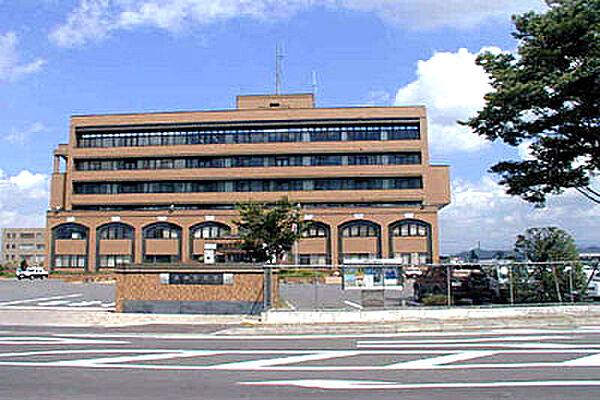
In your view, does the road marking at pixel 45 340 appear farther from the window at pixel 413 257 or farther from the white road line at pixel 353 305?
the window at pixel 413 257

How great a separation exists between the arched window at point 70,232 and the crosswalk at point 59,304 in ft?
116

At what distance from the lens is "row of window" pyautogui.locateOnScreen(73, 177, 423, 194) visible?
65.4 meters

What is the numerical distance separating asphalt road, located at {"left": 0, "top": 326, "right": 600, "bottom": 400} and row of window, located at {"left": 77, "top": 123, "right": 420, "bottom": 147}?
167ft

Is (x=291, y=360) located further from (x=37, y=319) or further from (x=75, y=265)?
(x=75, y=265)

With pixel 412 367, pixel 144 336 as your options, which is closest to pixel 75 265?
pixel 144 336

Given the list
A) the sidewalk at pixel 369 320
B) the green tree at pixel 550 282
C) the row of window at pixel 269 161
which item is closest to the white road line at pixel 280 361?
the sidewalk at pixel 369 320

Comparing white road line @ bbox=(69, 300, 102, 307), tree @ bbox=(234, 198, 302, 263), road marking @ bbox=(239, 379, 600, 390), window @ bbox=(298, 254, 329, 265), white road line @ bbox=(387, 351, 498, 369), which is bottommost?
white road line @ bbox=(387, 351, 498, 369)

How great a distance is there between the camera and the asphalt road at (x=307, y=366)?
8656 millimetres

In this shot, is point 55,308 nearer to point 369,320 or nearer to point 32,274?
point 369,320

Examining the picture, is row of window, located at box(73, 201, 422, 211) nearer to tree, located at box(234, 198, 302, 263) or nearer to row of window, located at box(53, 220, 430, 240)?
row of window, located at box(53, 220, 430, 240)

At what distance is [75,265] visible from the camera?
64.4 m

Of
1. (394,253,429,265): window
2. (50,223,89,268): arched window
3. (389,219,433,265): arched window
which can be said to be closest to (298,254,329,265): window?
(389,219,433,265): arched window

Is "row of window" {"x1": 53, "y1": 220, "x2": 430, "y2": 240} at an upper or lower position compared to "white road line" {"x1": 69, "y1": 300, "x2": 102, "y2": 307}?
upper

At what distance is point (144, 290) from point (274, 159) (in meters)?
45.3
